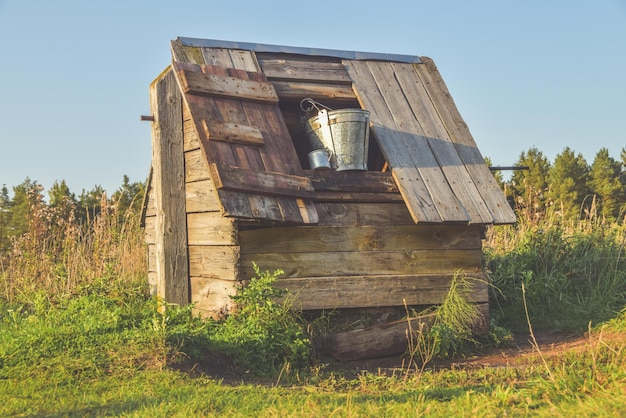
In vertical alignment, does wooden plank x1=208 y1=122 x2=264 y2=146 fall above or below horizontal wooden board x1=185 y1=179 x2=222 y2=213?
above

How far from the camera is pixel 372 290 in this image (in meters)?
7.58

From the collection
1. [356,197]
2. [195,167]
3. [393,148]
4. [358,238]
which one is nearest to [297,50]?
[393,148]

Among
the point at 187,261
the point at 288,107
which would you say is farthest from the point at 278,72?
the point at 187,261

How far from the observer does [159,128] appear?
26.3 feet

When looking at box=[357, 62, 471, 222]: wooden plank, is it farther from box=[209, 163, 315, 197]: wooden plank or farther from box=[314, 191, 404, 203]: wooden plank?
box=[209, 163, 315, 197]: wooden plank

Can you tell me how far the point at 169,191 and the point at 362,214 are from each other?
88.2 inches

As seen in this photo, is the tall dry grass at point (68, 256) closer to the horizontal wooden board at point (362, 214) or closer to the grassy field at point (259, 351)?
the grassy field at point (259, 351)

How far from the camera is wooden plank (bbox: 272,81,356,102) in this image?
27.2 ft

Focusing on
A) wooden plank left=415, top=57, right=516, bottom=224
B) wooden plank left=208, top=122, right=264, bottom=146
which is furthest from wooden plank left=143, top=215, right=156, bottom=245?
wooden plank left=415, top=57, right=516, bottom=224

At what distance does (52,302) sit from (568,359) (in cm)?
636

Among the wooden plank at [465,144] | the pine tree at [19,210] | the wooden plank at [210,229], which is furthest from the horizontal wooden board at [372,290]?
the pine tree at [19,210]

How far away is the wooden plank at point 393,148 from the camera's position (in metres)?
7.54

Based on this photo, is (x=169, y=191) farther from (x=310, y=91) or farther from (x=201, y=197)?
(x=310, y=91)

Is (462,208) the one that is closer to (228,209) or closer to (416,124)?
(416,124)
